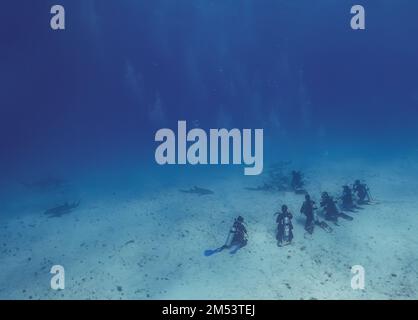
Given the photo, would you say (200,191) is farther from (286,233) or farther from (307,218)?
(286,233)

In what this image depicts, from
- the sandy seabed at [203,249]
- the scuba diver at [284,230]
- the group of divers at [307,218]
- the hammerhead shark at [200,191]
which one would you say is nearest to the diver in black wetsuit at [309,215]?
the group of divers at [307,218]

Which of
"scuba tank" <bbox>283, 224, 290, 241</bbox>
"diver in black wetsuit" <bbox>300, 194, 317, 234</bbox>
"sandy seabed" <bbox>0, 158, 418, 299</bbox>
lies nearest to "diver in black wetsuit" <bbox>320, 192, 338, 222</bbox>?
"sandy seabed" <bbox>0, 158, 418, 299</bbox>

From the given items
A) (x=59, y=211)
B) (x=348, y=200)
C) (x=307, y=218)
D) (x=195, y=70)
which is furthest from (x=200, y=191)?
(x=195, y=70)

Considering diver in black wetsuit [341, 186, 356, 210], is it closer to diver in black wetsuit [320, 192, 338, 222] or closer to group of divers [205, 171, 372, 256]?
group of divers [205, 171, 372, 256]

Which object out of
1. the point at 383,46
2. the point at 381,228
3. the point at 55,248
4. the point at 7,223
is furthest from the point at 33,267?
the point at 383,46

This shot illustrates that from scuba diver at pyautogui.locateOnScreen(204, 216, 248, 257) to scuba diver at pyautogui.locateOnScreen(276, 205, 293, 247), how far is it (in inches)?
42.6

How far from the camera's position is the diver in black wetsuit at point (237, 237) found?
11.1 metres

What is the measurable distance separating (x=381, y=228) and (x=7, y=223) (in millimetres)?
15280

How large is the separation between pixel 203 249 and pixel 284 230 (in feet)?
8.58

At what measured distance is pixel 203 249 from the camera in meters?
11.3

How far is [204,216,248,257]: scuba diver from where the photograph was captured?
1105 centimetres

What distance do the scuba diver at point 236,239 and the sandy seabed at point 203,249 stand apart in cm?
23

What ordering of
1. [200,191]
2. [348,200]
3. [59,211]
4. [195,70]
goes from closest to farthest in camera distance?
[348,200]
[59,211]
[200,191]
[195,70]
